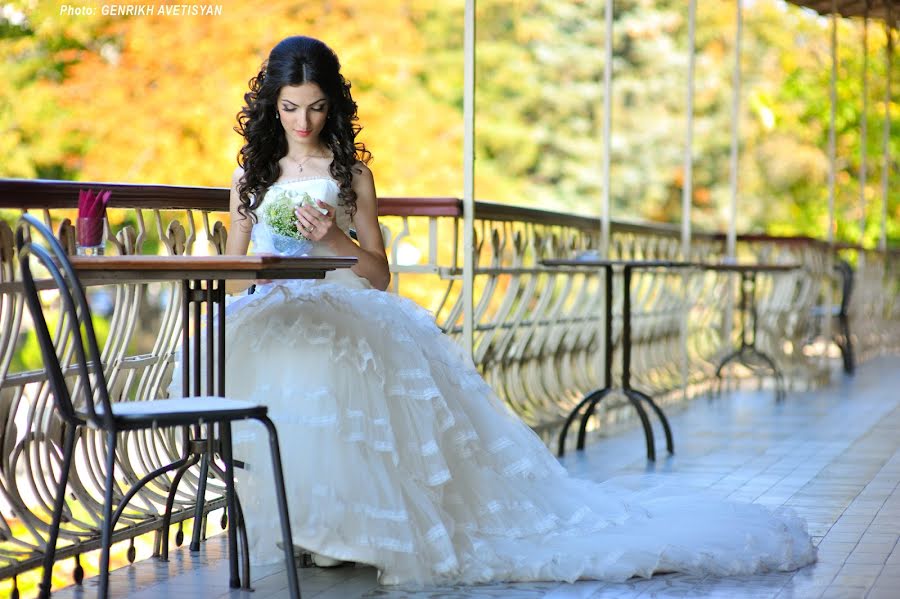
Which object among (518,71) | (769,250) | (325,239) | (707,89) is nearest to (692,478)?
(325,239)

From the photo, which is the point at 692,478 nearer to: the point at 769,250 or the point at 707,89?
the point at 769,250

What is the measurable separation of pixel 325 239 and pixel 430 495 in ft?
2.39

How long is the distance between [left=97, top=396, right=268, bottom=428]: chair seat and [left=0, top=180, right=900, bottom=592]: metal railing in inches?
19.3

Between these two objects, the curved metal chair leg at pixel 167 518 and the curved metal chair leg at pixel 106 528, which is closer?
the curved metal chair leg at pixel 106 528

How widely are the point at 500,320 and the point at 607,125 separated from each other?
1.47m

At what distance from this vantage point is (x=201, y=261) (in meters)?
2.71

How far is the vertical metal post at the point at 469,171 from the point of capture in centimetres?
480

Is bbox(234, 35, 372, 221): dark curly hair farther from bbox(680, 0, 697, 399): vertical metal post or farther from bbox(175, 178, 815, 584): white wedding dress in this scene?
bbox(680, 0, 697, 399): vertical metal post

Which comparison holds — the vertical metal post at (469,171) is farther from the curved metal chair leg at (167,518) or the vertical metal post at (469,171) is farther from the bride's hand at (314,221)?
the curved metal chair leg at (167,518)

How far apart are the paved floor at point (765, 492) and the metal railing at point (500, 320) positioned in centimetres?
28

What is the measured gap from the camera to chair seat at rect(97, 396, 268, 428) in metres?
2.51

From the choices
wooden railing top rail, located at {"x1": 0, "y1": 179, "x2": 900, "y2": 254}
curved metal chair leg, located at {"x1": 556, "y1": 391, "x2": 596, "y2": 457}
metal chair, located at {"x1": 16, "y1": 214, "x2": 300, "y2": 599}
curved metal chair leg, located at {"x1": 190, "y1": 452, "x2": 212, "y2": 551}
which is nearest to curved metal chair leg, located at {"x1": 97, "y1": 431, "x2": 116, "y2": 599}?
metal chair, located at {"x1": 16, "y1": 214, "x2": 300, "y2": 599}

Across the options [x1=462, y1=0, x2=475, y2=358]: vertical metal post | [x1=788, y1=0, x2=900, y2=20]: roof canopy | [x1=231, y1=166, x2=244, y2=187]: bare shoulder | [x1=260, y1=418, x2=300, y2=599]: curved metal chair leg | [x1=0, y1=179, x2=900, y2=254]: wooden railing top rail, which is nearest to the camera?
[x1=260, y1=418, x2=300, y2=599]: curved metal chair leg

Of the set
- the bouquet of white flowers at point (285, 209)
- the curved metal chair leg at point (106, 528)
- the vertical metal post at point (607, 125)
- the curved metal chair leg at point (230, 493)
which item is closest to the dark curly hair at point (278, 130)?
the bouquet of white flowers at point (285, 209)
